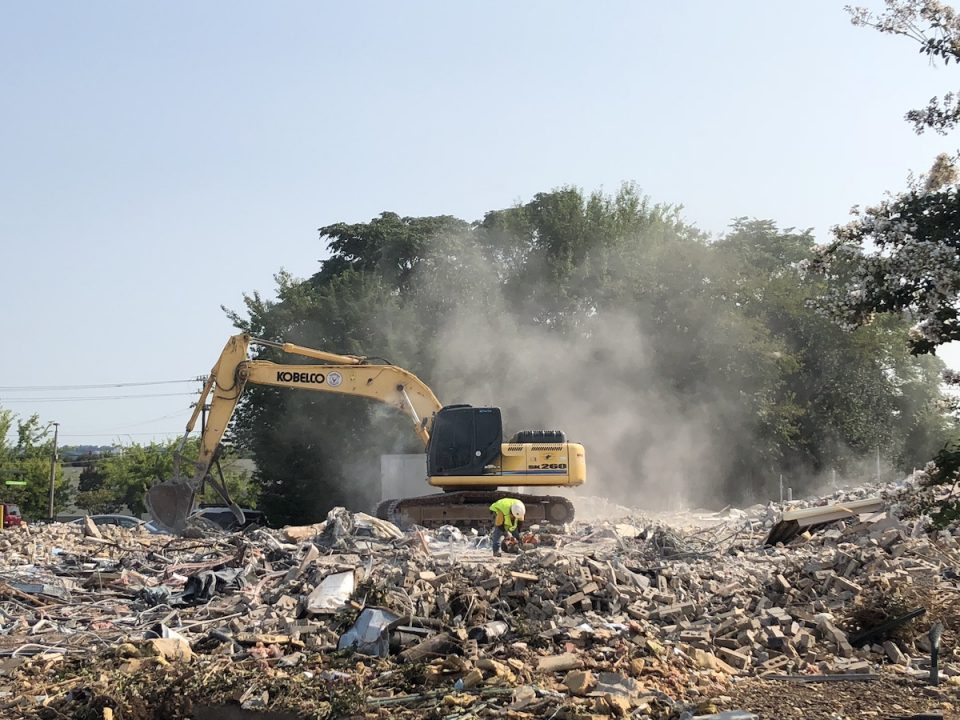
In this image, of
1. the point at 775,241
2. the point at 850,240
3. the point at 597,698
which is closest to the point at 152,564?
the point at 597,698

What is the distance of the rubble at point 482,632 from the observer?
977 centimetres

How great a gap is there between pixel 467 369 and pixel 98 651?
27159mm

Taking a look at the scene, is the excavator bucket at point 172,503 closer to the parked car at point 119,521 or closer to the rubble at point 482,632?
the rubble at point 482,632

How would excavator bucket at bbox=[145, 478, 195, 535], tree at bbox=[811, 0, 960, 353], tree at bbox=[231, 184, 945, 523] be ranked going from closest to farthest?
A: tree at bbox=[811, 0, 960, 353], excavator bucket at bbox=[145, 478, 195, 535], tree at bbox=[231, 184, 945, 523]

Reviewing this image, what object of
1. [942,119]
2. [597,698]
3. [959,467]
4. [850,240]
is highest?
[942,119]

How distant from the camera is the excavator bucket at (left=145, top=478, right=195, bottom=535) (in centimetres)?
2206

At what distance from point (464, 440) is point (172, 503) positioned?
6.10m

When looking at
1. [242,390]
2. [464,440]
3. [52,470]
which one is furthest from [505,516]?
[52,470]

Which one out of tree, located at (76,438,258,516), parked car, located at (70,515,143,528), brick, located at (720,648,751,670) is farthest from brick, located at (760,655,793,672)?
tree, located at (76,438,258,516)

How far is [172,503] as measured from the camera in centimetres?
2212

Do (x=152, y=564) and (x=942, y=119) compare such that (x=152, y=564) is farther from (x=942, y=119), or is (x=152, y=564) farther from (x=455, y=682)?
(x=942, y=119)

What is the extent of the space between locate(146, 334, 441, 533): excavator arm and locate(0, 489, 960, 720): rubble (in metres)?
4.70

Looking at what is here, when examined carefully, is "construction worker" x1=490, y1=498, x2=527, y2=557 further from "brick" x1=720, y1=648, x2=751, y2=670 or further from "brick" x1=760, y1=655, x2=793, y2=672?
"brick" x1=760, y1=655, x2=793, y2=672

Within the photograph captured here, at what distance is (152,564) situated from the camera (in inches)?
706
